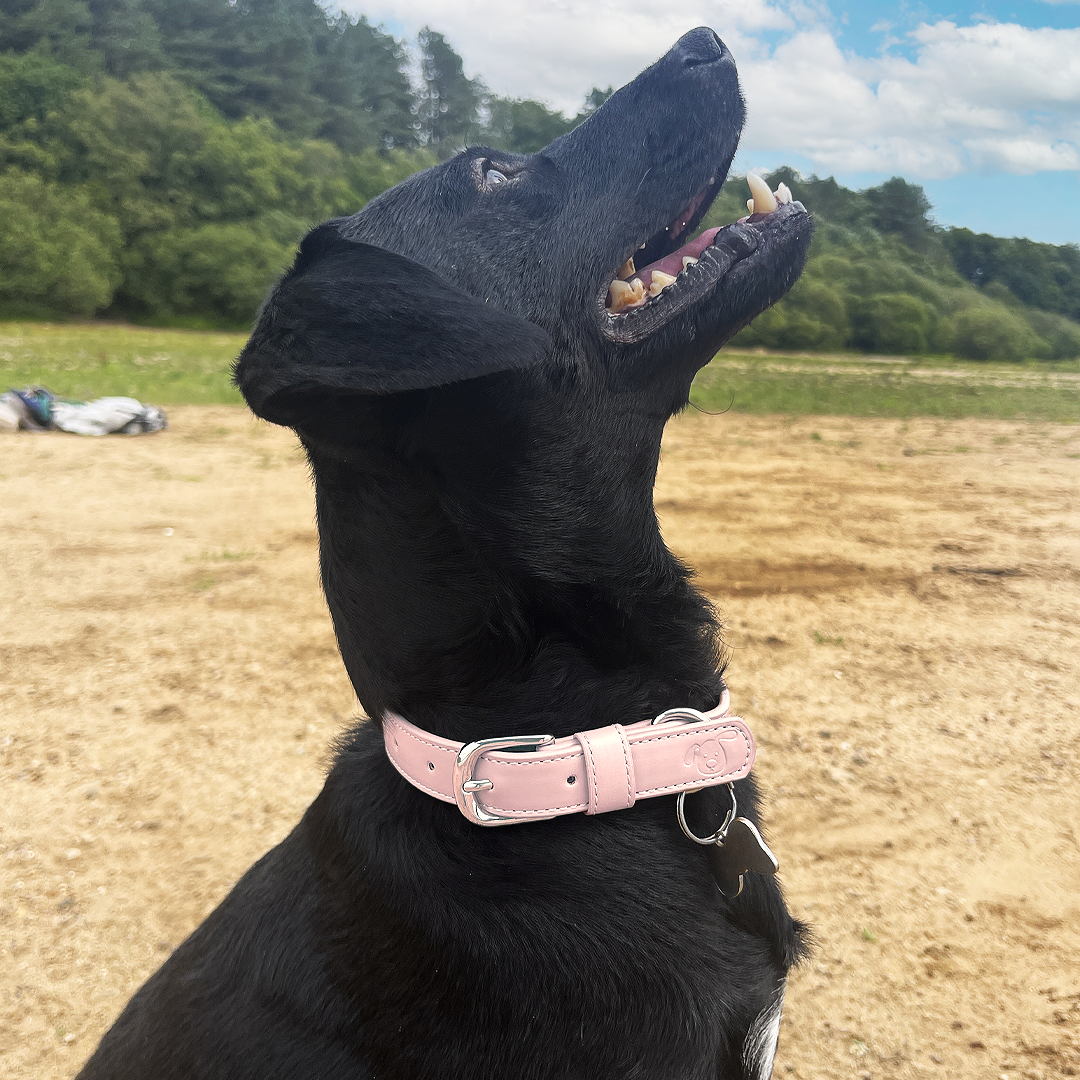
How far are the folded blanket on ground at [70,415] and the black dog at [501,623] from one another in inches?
350

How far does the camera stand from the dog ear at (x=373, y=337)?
45.0 inches

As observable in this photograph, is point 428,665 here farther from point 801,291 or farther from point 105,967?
→ point 801,291

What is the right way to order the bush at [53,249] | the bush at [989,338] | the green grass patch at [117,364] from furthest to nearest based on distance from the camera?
the bush at [989,338] < the bush at [53,249] < the green grass patch at [117,364]

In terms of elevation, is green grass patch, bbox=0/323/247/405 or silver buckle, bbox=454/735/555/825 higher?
silver buckle, bbox=454/735/555/825

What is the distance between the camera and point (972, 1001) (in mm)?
2275

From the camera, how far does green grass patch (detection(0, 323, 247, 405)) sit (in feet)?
40.9

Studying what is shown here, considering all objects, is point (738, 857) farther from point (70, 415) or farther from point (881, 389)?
point (881, 389)

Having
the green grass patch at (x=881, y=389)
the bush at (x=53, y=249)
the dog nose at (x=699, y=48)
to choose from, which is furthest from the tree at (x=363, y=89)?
the dog nose at (x=699, y=48)

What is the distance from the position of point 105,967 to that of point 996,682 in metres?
4.02

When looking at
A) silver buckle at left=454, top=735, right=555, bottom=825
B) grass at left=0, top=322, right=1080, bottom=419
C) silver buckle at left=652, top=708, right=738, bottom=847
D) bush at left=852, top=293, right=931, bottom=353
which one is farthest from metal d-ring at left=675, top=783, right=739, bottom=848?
bush at left=852, top=293, right=931, bottom=353

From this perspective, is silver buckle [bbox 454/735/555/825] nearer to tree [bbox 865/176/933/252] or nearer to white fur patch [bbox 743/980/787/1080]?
white fur patch [bbox 743/980/787/1080]

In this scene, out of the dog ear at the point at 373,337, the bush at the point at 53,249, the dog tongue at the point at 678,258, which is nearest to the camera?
the dog ear at the point at 373,337

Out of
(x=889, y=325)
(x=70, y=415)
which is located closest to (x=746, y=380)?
(x=70, y=415)

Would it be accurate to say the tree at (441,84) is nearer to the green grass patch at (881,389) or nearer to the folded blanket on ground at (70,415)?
the green grass patch at (881,389)
